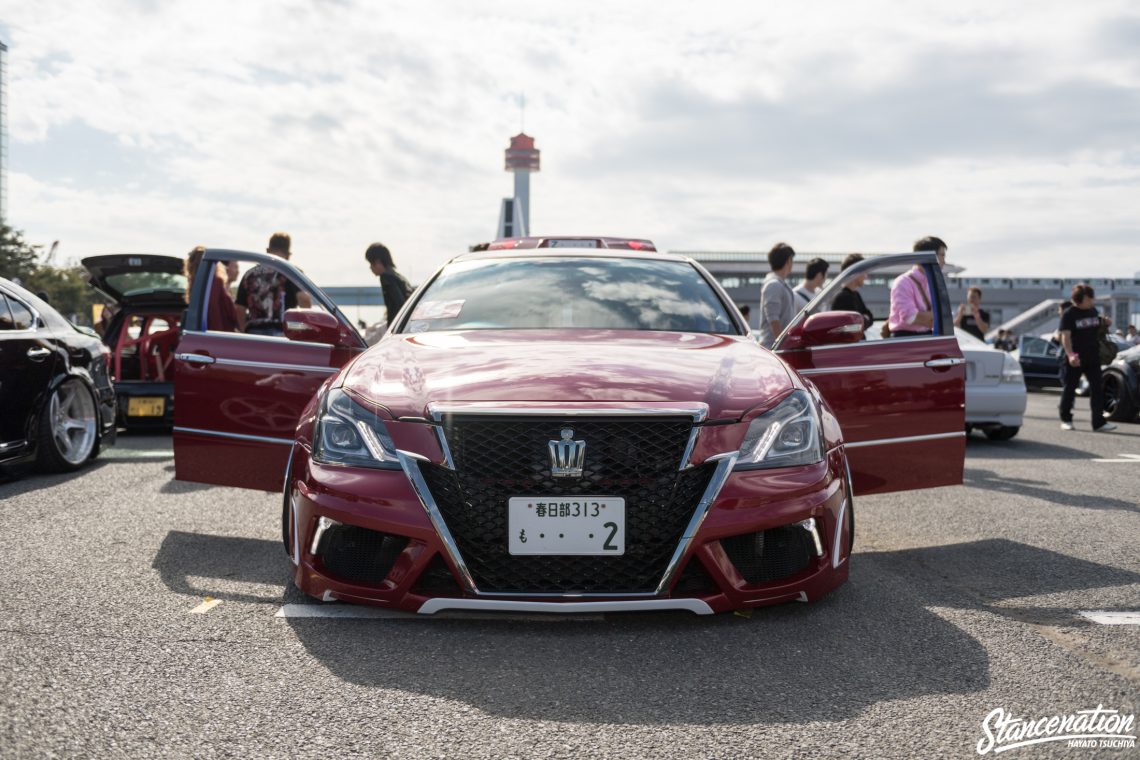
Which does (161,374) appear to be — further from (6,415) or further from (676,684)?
(676,684)

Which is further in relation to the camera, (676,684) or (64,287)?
(64,287)

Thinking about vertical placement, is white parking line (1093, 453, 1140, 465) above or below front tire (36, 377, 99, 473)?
below

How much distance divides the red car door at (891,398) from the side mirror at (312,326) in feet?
6.66

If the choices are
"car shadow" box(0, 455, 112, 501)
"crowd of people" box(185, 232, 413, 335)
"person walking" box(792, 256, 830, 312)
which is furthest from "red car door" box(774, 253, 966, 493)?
"car shadow" box(0, 455, 112, 501)

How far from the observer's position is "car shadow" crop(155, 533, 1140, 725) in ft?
9.41

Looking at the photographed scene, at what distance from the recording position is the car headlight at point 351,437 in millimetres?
3508

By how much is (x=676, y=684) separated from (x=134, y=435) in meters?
9.22

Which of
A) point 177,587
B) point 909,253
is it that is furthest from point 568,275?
point 177,587

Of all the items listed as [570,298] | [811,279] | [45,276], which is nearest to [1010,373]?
[811,279]

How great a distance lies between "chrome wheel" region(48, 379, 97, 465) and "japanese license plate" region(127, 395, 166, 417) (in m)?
2.47

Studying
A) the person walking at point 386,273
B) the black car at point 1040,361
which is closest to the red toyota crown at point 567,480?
the person walking at point 386,273

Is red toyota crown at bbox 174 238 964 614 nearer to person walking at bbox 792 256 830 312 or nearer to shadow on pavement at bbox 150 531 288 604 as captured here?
shadow on pavement at bbox 150 531 288 604

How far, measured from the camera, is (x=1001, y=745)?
8.50 ft

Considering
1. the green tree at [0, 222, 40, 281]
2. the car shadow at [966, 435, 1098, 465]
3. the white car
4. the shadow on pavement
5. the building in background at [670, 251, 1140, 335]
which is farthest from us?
the building in background at [670, 251, 1140, 335]
